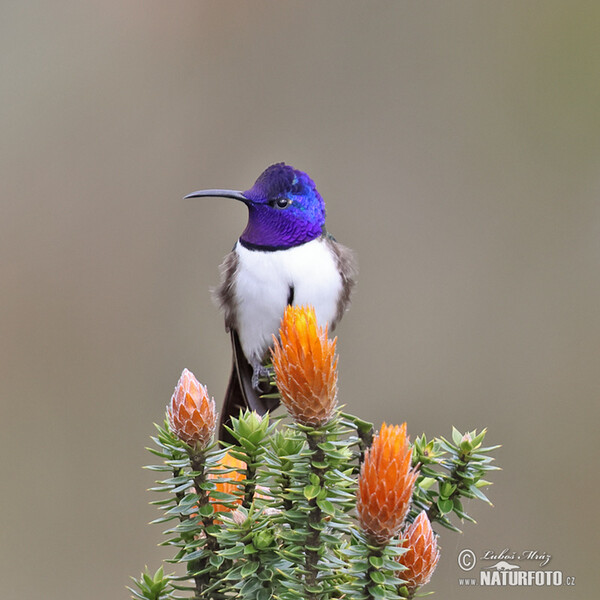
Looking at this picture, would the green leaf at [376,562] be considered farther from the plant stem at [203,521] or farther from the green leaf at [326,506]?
Result: the plant stem at [203,521]

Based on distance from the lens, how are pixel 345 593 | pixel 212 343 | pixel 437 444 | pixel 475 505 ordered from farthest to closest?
pixel 212 343, pixel 475 505, pixel 437 444, pixel 345 593

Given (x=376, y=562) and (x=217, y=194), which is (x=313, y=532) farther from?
(x=217, y=194)

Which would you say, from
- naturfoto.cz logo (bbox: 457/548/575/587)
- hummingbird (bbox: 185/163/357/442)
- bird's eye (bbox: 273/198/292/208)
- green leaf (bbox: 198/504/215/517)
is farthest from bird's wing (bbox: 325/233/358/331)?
green leaf (bbox: 198/504/215/517)

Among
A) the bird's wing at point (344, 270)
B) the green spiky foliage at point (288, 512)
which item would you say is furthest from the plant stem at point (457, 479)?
the bird's wing at point (344, 270)

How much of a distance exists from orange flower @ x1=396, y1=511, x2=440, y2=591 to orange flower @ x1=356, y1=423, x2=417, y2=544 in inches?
1.7

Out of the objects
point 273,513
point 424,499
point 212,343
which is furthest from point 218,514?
point 212,343

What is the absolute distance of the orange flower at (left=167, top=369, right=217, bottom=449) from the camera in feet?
2.33

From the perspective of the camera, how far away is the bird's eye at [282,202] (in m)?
1.47

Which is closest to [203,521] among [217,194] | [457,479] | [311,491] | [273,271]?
[311,491]

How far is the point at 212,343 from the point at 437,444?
156 cm

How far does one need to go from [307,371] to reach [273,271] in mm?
875

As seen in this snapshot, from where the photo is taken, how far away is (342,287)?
1672 mm

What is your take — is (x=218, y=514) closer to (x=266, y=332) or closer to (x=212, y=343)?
(x=266, y=332)

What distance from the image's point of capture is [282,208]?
149 centimetres
